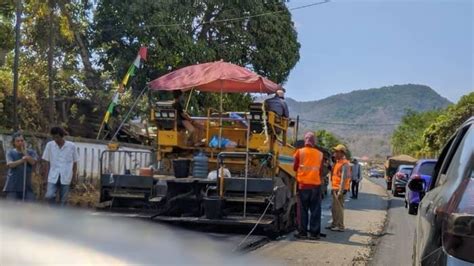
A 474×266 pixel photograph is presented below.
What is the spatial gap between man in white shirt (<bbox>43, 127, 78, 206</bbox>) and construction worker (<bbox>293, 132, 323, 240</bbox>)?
140 inches

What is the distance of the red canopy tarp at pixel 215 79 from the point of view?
11.0 meters

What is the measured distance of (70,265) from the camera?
227cm

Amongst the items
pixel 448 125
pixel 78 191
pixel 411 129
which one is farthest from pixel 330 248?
pixel 411 129

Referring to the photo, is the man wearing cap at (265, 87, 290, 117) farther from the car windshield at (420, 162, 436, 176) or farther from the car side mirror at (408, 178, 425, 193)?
the car windshield at (420, 162, 436, 176)

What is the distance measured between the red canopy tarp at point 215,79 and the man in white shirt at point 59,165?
2.33 m

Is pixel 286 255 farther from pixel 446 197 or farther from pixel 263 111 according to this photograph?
pixel 446 197

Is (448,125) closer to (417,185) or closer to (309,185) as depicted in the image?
(309,185)

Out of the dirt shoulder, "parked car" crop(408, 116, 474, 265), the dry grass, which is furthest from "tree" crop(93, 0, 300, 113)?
"parked car" crop(408, 116, 474, 265)

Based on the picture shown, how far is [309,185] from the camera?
1016cm

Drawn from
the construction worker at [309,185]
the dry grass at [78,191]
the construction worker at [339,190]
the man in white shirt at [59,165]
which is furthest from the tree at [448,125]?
the man in white shirt at [59,165]

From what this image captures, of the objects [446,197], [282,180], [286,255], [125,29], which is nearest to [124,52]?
[125,29]

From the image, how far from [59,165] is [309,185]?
3.91 m

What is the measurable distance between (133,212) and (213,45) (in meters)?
14.5

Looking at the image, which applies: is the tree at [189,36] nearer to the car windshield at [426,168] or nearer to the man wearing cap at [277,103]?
the car windshield at [426,168]
